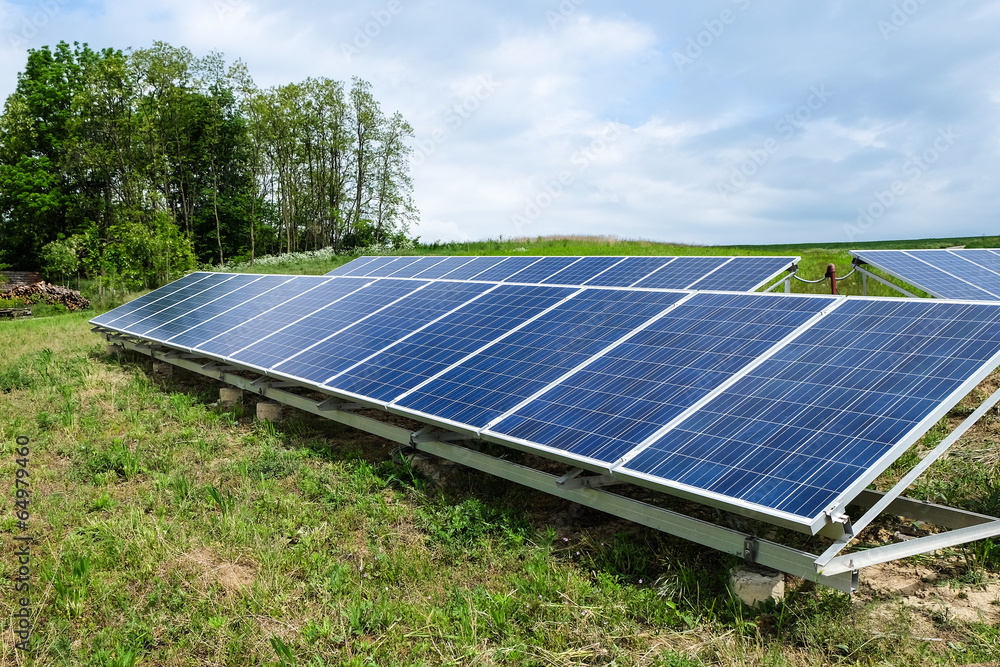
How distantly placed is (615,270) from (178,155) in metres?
47.1

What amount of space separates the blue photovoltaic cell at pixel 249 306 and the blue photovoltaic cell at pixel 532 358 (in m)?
8.25

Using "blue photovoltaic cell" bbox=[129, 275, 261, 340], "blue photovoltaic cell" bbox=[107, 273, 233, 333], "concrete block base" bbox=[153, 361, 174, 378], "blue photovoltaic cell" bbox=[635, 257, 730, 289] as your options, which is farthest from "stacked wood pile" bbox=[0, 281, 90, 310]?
"blue photovoltaic cell" bbox=[635, 257, 730, 289]

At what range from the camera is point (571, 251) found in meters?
36.7

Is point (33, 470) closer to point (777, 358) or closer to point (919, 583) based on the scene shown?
point (777, 358)

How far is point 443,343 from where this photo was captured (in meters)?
10.7

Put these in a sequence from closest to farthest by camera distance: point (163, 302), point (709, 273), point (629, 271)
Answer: point (709, 273), point (629, 271), point (163, 302)

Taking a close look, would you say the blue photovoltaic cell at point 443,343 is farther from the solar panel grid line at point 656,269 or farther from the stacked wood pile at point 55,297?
the stacked wood pile at point 55,297

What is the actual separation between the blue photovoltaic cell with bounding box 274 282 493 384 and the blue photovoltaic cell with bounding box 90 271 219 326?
10.6 m

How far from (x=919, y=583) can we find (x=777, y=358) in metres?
2.53

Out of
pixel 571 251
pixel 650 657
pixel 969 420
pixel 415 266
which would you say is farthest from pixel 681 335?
pixel 571 251

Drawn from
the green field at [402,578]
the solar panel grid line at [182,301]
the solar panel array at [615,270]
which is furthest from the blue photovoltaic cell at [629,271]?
the solar panel grid line at [182,301]

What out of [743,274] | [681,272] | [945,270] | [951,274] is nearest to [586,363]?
[743,274]

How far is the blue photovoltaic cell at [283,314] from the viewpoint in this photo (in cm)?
1445

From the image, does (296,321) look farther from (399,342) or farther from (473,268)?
(473,268)
